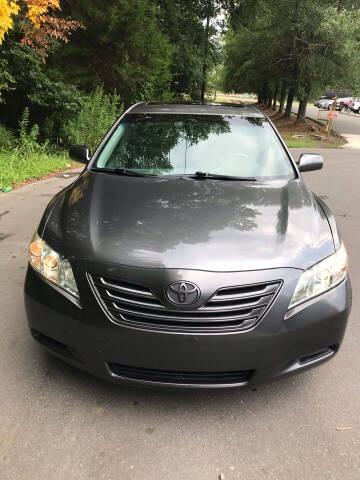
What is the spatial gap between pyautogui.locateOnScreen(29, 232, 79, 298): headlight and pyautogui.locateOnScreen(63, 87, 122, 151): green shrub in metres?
8.78

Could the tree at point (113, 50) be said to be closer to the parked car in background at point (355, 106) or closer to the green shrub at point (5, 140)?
the green shrub at point (5, 140)

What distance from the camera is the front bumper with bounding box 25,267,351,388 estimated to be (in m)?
1.96

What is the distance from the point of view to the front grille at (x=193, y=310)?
195cm

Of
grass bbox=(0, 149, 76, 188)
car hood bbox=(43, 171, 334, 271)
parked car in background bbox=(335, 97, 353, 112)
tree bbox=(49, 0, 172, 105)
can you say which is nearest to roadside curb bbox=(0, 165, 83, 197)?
grass bbox=(0, 149, 76, 188)

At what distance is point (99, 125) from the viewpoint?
11.1 m

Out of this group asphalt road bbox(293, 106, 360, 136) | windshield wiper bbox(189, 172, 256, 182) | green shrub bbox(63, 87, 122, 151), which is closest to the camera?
windshield wiper bbox(189, 172, 256, 182)

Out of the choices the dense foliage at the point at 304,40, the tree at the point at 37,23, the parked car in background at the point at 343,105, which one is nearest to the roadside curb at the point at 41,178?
the tree at the point at 37,23

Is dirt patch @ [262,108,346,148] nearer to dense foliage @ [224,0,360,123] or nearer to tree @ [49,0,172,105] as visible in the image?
dense foliage @ [224,0,360,123]

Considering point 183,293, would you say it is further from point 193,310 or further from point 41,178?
point 41,178

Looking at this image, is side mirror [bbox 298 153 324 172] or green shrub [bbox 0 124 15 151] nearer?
side mirror [bbox 298 153 324 172]

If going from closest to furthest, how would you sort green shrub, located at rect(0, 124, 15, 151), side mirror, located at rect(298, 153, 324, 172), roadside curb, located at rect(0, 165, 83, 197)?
side mirror, located at rect(298, 153, 324, 172) < roadside curb, located at rect(0, 165, 83, 197) < green shrub, located at rect(0, 124, 15, 151)

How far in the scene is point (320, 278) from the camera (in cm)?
216

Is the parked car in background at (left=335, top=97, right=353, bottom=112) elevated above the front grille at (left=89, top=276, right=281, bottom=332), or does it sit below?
below

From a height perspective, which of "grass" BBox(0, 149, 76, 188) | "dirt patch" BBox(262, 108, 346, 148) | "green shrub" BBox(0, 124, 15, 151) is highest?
"green shrub" BBox(0, 124, 15, 151)
